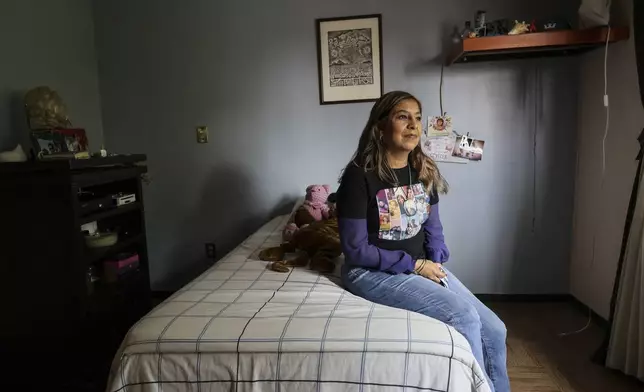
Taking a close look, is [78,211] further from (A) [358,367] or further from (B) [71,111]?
(A) [358,367]

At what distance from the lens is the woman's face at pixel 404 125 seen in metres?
1.51

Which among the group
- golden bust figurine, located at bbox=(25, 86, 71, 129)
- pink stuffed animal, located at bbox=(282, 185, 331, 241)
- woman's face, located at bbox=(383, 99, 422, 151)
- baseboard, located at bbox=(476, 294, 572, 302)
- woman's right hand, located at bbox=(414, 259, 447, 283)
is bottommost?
baseboard, located at bbox=(476, 294, 572, 302)

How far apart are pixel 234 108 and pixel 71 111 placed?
3.18 feet

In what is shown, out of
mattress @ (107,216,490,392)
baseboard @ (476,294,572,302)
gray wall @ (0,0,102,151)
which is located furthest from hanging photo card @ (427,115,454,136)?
gray wall @ (0,0,102,151)

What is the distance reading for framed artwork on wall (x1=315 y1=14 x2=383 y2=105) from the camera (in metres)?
2.80

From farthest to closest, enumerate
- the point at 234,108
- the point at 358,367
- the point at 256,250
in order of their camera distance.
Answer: the point at 234,108 < the point at 256,250 < the point at 358,367

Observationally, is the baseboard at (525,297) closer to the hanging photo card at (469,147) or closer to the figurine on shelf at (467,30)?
the hanging photo card at (469,147)

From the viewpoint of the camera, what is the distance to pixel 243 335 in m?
1.21

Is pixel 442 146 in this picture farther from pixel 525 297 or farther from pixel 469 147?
pixel 525 297

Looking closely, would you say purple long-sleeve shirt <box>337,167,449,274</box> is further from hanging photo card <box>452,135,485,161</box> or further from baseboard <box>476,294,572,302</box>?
baseboard <box>476,294,572,302</box>

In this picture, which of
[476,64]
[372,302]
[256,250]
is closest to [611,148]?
[476,64]

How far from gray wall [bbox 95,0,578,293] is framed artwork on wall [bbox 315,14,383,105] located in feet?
0.20

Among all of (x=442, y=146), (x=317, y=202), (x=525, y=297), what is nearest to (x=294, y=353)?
(x=317, y=202)

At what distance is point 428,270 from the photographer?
153cm
